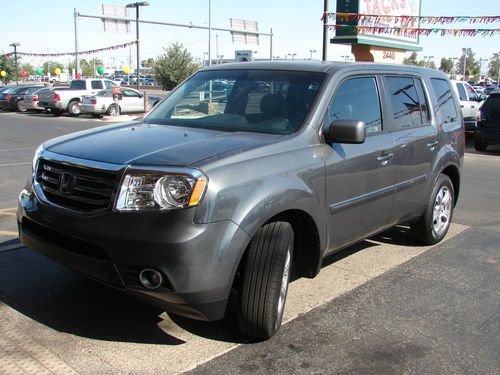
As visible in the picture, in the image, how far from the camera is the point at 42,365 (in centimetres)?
306

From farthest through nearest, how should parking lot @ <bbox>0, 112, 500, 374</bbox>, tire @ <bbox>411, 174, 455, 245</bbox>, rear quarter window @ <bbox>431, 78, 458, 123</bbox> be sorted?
rear quarter window @ <bbox>431, 78, 458, 123</bbox> < tire @ <bbox>411, 174, 455, 245</bbox> < parking lot @ <bbox>0, 112, 500, 374</bbox>

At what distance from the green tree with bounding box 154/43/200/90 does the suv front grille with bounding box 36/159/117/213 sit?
3646cm

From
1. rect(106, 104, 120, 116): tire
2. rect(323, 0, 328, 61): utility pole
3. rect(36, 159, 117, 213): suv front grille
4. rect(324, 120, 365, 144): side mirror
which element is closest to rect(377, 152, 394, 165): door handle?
rect(324, 120, 365, 144): side mirror

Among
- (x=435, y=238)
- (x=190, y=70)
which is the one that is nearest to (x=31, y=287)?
(x=435, y=238)

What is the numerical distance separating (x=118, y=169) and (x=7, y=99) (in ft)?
108

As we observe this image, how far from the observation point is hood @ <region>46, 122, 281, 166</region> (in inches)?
123

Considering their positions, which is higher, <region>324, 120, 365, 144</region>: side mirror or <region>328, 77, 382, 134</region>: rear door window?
<region>328, 77, 382, 134</region>: rear door window

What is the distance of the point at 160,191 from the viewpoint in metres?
2.94

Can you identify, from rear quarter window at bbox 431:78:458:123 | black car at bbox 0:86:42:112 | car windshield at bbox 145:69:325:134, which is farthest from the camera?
black car at bbox 0:86:42:112

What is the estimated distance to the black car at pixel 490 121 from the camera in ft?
46.6

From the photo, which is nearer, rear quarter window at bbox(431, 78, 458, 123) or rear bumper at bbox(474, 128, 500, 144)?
rear quarter window at bbox(431, 78, 458, 123)

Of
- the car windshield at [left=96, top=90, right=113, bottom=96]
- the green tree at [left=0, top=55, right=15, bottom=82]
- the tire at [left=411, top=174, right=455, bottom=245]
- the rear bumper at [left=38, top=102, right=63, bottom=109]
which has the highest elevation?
the green tree at [left=0, top=55, right=15, bottom=82]

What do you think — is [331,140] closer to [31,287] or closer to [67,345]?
[67,345]

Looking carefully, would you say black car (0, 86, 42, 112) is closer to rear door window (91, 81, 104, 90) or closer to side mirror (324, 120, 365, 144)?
rear door window (91, 81, 104, 90)
